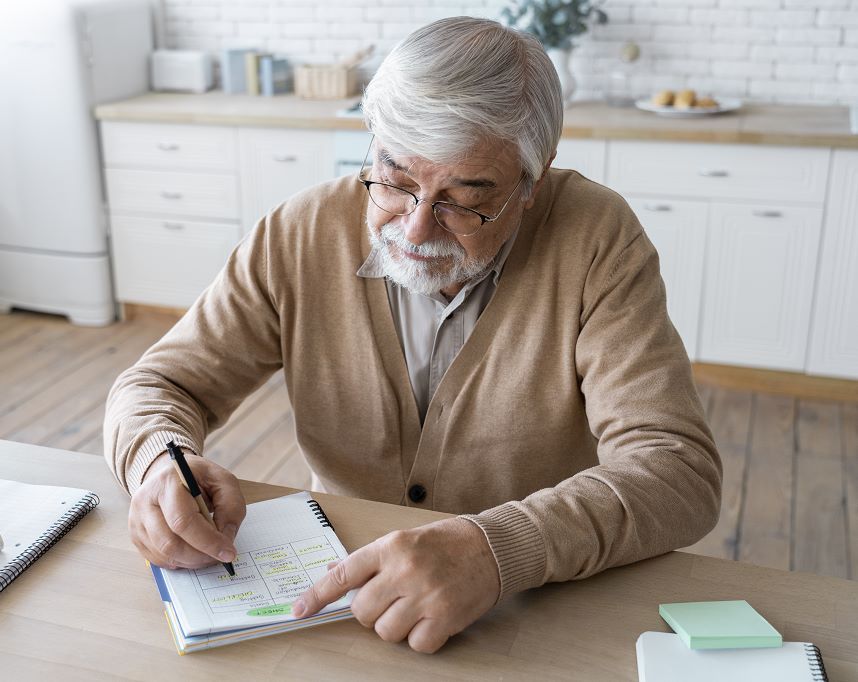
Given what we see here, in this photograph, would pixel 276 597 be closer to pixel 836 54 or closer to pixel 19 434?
pixel 19 434

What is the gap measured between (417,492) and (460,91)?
0.66 meters

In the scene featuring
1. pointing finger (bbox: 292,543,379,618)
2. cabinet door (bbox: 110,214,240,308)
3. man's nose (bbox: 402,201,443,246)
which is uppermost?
man's nose (bbox: 402,201,443,246)

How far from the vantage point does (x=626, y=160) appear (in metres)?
3.39

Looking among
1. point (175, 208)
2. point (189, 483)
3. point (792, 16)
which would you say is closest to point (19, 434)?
point (175, 208)

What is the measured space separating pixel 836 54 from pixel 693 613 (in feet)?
10.5

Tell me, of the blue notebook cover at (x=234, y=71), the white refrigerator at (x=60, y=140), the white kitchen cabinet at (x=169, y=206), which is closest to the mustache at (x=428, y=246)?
the white kitchen cabinet at (x=169, y=206)

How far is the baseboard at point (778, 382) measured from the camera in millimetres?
3508

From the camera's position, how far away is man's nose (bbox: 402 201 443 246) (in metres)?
1.41

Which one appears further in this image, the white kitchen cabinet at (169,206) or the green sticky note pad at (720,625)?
the white kitchen cabinet at (169,206)

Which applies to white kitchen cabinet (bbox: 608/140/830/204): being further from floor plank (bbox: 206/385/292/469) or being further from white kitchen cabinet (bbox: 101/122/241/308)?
white kitchen cabinet (bbox: 101/122/241/308)

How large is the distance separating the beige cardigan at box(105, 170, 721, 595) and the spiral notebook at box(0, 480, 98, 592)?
76 mm

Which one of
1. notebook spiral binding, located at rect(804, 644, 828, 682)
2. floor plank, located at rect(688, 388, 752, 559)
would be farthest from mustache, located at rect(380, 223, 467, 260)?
floor plank, located at rect(688, 388, 752, 559)

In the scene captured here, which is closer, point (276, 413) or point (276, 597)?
point (276, 597)

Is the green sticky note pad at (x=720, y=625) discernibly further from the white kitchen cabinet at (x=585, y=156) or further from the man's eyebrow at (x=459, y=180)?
the white kitchen cabinet at (x=585, y=156)
